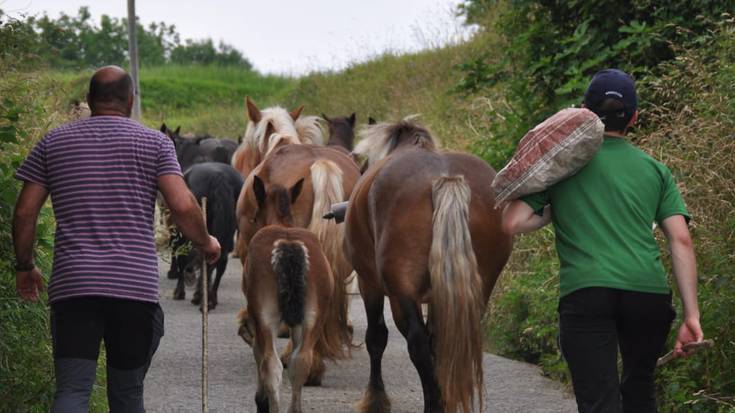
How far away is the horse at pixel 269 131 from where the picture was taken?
1309 cm

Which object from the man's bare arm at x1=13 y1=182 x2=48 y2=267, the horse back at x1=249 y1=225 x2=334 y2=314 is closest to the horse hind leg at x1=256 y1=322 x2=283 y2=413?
the horse back at x1=249 y1=225 x2=334 y2=314

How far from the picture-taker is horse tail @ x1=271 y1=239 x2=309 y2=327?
814cm

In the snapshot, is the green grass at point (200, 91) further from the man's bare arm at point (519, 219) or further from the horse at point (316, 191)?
the man's bare arm at point (519, 219)

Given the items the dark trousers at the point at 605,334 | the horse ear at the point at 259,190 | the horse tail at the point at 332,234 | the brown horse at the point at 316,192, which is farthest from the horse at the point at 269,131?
the dark trousers at the point at 605,334

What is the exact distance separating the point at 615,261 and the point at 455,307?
82.7 inches

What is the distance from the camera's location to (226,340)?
12281mm

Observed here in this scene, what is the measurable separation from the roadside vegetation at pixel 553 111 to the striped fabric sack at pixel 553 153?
78.6 inches

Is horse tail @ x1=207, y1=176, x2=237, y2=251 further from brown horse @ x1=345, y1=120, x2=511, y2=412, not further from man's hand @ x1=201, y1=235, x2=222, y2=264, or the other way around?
Result: man's hand @ x1=201, y1=235, x2=222, y2=264

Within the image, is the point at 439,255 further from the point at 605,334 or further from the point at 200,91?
the point at 200,91

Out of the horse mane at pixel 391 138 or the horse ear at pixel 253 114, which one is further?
the horse ear at pixel 253 114

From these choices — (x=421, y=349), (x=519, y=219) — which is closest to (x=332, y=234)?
(x=421, y=349)

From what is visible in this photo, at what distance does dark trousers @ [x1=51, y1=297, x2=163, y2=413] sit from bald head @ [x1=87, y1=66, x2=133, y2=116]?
2.91 ft

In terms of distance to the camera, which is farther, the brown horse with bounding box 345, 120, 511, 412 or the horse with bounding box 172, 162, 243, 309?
the horse with bounding box 172, 162, 243, 309

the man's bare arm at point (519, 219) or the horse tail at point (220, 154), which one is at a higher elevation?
the horse tail at point (220, 154)
